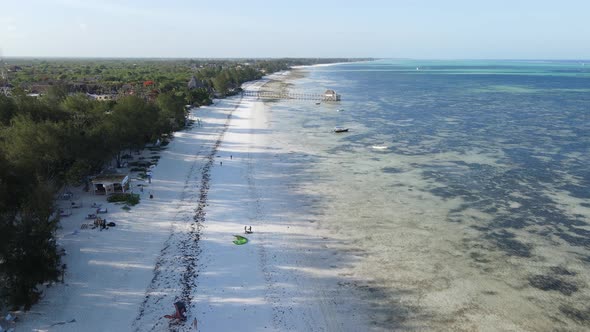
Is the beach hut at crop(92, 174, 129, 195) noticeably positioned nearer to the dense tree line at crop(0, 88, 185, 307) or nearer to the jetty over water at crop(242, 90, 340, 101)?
the dense tree line at crop(0, 88, 185, 307)

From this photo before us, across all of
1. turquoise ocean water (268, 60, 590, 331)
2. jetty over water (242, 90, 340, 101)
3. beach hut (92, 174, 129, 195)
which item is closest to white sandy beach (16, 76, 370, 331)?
beach hut (92, 174, 129, 195)

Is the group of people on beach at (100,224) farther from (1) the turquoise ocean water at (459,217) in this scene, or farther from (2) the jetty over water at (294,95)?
(2) the jetty over water at (294,95)

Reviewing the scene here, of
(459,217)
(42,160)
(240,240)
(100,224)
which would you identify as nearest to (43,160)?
(42,160)

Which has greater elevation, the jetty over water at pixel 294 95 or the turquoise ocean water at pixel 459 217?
the jetty over water at pixel 294 95

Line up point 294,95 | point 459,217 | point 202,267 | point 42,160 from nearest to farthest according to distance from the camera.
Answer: point 202,267 → point 42,160 → point 459,217 → point 294,95

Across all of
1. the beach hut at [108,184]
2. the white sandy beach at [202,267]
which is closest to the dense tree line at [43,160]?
the beach hut at [108,184]

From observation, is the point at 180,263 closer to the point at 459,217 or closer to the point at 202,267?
the point at 202,267

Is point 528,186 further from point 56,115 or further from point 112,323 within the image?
point 56,115
